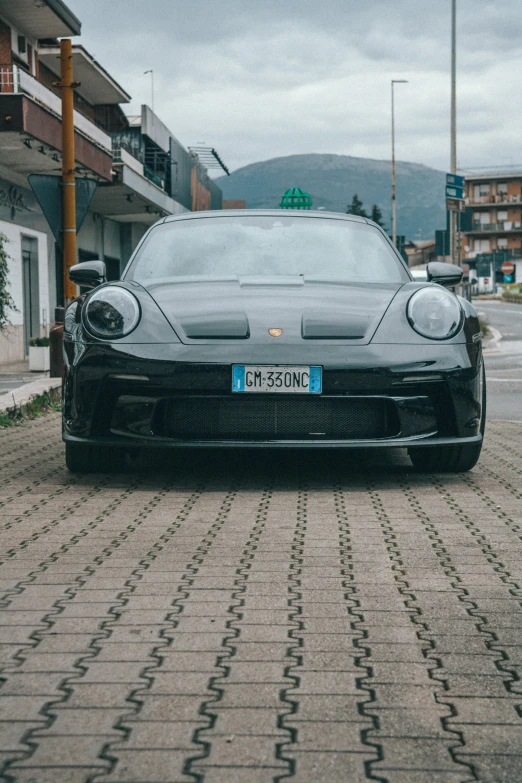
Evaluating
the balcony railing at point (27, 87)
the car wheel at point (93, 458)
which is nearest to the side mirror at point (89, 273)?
the car wheel at point (93, 458)

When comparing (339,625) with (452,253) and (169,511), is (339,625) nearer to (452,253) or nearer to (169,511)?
(169,511)

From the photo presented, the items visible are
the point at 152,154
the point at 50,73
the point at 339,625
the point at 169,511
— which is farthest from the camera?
the point at 152,154

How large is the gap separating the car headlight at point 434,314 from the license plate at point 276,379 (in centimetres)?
57

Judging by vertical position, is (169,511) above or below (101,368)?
below

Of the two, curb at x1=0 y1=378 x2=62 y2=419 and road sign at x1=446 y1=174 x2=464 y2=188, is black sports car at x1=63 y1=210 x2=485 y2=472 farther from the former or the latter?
road sign at x1=446 y1=174 x2=464 y2=188

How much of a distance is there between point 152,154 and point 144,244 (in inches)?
1547

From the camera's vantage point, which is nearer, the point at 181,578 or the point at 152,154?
the point at 181,578

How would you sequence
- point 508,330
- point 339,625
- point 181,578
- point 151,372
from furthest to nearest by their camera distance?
point 508,330
point 151,372
point 181,578
point 339,625

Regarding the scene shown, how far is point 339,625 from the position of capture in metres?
3.13

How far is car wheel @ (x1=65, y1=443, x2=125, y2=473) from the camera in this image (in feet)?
19.1

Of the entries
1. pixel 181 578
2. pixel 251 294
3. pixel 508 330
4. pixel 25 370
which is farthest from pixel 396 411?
pixel 508 330

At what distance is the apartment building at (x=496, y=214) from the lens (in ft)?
411

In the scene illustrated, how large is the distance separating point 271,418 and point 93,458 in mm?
1048

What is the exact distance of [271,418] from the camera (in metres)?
5.33
